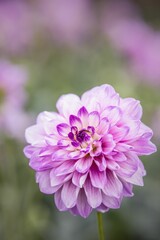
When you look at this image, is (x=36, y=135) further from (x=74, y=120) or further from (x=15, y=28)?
(x=15, y=28)

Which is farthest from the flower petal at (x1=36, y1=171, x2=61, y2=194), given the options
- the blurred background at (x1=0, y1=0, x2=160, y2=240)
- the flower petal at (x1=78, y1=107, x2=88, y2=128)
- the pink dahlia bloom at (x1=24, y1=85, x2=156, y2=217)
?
the blurred background at (x1=0, y1=0, x2=160, y2=240)

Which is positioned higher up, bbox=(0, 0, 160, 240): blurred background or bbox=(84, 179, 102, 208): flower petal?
bbox=(0, 0, 160, 240): blurred background

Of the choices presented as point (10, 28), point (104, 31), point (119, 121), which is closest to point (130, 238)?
point (119, 121)

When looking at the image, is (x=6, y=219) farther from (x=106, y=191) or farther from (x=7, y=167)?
(x=106, y=191)

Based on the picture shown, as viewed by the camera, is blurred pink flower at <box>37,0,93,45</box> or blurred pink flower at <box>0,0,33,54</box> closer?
blurred pink flower at <box>0,0,33,54</box>

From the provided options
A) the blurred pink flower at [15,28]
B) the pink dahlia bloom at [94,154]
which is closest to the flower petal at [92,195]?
the pink dahlia bloom at [94,154]

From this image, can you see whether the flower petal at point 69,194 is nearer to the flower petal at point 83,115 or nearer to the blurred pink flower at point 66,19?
the flower petal at point 83,115

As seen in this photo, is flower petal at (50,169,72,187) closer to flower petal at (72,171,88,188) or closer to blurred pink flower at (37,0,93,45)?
flower petal at (72,171,88,188)

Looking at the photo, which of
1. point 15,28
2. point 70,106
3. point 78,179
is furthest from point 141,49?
point 78,179
